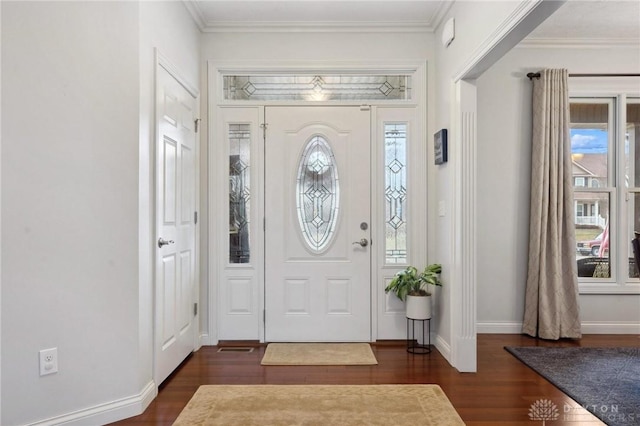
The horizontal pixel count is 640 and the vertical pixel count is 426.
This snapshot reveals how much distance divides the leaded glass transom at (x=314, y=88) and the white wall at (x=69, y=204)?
134 centimetres

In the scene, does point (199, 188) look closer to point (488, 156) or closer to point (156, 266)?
point (156, 266)

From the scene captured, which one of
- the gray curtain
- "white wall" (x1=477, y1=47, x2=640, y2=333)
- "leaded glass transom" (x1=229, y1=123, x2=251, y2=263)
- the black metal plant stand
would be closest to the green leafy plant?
the black metal plant stand

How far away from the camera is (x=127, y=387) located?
2178 mm

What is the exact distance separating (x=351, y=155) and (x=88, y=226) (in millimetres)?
2118

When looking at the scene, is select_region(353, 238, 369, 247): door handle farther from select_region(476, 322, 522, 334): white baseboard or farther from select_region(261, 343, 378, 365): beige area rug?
select_region(476, 322, 522, 334): white baseboard

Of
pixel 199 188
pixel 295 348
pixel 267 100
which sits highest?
pixel 267 100

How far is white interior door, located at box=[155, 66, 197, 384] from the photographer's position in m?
2.52

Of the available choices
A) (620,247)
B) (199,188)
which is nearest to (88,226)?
(199,188)

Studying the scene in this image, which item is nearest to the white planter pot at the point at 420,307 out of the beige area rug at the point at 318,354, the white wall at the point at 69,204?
the beige area rug at the point at 318,354

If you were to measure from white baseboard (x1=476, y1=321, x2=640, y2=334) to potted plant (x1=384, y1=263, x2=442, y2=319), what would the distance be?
2.99 feet

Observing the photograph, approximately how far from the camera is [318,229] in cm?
347

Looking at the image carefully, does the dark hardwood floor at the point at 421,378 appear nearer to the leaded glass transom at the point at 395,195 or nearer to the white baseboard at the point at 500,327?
the white baseboard at the point at 500,327

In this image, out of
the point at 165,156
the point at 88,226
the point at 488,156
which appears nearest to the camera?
the point at 88,226

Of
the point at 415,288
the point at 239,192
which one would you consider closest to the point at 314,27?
the point at 239,192
